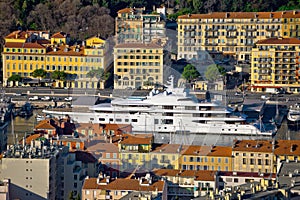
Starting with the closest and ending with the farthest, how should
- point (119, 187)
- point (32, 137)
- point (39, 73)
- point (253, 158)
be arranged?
1. point (119, 187)
2. point (253, 158)
3. point (32, 137)
4. point (39, 73)

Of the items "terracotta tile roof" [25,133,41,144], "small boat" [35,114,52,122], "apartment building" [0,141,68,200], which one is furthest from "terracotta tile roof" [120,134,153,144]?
"small boat" [35,114,52,122]

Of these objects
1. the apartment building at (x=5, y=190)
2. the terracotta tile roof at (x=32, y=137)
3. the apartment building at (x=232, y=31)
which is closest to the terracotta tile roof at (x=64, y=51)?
the apartment building at (x=232, y=31)

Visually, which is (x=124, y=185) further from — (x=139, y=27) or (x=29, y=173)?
(x=139, y=27)

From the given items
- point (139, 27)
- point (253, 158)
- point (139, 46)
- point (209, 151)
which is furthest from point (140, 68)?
point (253, 158)

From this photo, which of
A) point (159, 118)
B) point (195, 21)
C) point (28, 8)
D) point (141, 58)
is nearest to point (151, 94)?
point (159, 118)

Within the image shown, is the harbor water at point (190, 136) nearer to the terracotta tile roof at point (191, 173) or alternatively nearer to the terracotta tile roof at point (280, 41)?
the terracotta tile roof at point (280, 41)

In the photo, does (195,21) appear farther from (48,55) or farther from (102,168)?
(102,168)
